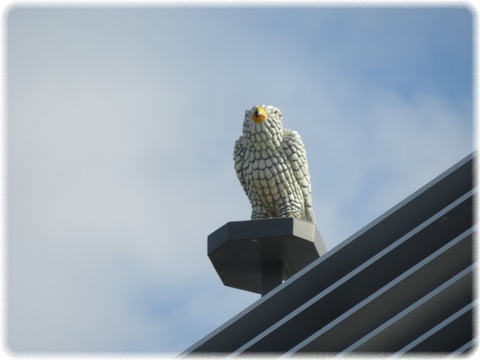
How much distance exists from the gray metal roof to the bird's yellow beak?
16.7 ft

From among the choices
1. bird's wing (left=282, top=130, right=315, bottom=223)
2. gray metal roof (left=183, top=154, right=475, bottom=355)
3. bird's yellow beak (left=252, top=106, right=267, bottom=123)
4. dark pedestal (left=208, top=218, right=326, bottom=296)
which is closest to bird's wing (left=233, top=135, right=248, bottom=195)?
bird's yellow beak (left=252, top=106, right=267, bottom=123)

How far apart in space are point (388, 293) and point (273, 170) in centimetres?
554

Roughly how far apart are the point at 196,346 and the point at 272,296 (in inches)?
25.8

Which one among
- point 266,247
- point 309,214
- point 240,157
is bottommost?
point 266,247

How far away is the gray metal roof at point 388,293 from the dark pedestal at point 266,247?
11.7 ft

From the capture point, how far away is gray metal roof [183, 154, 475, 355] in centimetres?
813

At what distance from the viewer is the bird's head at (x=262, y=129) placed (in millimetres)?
13984

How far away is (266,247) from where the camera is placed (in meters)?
12.7

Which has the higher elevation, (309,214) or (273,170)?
(273,170)

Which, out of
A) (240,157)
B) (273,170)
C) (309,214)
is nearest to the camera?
(273,170)

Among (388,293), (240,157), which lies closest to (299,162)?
(240,157)

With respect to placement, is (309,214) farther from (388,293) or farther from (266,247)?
(388,293)

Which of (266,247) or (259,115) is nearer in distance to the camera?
(266,247)

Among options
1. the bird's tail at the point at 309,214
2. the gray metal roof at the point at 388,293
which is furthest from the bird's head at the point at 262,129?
the gray metal roof at the point at 388,293
